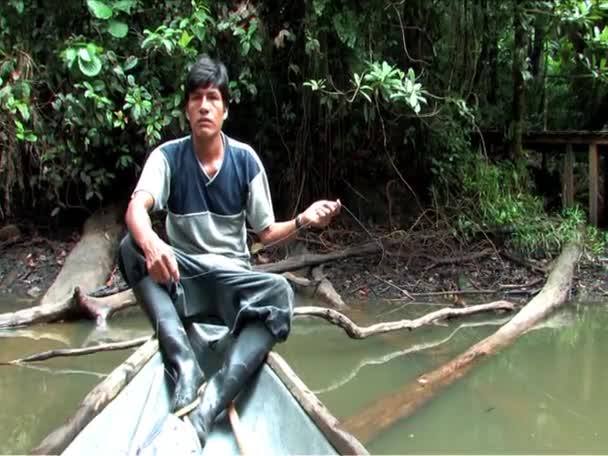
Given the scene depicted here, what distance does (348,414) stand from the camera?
320cm

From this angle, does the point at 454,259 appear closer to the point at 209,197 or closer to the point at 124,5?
the point at 124,5

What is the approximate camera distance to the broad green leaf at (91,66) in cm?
464

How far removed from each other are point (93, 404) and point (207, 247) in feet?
2.26

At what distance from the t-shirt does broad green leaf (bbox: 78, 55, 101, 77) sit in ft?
8.29

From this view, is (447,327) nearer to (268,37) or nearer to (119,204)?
(268,37)

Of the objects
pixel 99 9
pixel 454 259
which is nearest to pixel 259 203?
pixel 99 9

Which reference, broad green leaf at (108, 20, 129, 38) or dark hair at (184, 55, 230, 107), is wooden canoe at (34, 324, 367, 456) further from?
broad green leaf at (108, 20, 129, 38)

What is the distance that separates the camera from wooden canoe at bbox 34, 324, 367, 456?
1963mm

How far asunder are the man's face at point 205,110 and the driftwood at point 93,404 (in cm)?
99

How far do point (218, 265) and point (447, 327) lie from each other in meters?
2.75

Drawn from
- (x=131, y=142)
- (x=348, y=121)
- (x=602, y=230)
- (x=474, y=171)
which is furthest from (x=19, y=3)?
(x=602, y=230)

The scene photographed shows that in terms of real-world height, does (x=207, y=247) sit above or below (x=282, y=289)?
above

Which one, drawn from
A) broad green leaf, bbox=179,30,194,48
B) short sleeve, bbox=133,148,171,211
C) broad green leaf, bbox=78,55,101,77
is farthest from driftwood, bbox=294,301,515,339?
broad green leaf, bbox=78,55,101,77

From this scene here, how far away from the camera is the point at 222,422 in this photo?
2.14m
